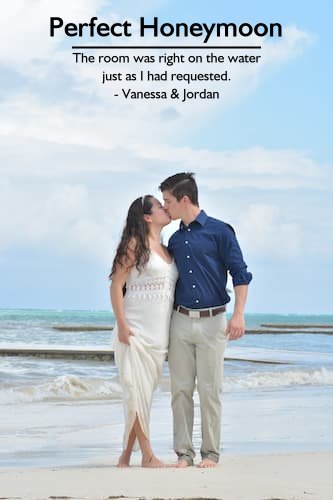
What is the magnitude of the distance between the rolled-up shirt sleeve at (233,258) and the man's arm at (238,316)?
0.04m

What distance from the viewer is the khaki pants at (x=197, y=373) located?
17.4ft

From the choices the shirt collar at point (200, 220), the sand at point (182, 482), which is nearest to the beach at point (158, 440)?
the sand at point (182, 482)

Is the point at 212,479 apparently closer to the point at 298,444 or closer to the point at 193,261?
the point at 193,261

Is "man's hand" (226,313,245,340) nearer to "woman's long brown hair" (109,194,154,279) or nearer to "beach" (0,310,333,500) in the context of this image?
"woman's long brown hair" (109,194,154,279)

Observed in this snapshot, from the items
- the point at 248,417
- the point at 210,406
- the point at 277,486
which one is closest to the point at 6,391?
the point at 248,417

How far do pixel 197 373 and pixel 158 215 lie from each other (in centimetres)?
91

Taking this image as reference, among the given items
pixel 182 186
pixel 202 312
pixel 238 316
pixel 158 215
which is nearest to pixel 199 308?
pixel 202 312

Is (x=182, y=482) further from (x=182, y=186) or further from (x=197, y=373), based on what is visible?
(x=182, y=186)

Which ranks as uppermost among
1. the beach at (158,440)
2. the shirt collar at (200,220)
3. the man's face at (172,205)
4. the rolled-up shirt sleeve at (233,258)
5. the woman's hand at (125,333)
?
the man's face at (172,205)

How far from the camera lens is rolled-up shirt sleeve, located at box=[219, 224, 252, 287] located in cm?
529

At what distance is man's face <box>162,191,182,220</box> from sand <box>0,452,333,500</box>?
140 cm

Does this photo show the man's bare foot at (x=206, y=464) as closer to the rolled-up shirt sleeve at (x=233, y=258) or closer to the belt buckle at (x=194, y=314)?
A: the belt buckle at (x=194, y=314)

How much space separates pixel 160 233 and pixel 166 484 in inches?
57.7

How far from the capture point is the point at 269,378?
13.9 metres
